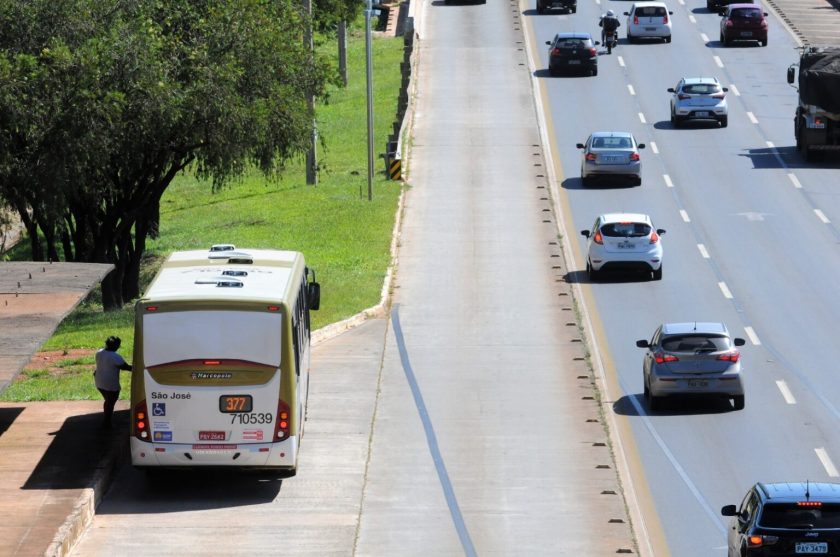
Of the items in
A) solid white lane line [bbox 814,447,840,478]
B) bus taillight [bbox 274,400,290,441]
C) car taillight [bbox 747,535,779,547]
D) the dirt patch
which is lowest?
the dirt patch

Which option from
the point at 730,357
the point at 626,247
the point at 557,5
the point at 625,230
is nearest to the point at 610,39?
the point at 557,5

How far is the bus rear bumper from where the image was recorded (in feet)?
73.3

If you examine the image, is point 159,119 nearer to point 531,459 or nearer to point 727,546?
point 531,459

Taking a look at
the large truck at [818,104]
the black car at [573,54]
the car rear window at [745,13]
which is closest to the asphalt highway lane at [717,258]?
the black car at [573,54]

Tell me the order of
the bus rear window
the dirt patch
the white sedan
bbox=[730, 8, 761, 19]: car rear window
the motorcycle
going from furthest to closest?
bbox=[730, 8, 761, 19]: car rear window, the motorcycle, the white sedan, the dirt patch, the bus rear window

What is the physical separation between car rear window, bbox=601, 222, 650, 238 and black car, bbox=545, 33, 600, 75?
86.8ft

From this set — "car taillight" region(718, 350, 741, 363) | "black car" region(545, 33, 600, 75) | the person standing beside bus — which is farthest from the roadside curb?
"black car" region(545, 33, 600, 75)

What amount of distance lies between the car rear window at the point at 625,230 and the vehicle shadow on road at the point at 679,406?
34.6 feet

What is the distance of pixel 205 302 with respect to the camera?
22203 mm

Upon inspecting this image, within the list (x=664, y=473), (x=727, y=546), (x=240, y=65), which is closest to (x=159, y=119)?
(x=240, y=65)

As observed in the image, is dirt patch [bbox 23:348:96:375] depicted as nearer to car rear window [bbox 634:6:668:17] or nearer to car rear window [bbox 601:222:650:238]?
car rear window [bbox 601:222:650:238]

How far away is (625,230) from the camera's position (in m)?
39.9

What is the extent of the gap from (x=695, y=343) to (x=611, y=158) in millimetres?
21869

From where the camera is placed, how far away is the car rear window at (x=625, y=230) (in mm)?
39938
